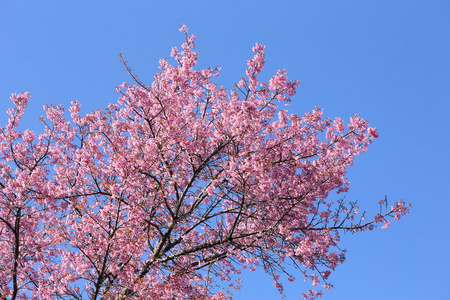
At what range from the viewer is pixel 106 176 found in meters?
10.8

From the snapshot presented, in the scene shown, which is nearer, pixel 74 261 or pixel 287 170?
pixel 74 261

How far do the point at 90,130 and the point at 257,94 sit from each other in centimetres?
512

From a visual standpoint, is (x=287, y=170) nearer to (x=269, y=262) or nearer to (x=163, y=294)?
(x=269, y=262)

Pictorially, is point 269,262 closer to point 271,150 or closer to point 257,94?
point 271,150

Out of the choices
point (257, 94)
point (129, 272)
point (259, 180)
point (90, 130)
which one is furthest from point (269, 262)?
point (90, 130)

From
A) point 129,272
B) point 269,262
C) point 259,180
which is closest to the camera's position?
point 129,272

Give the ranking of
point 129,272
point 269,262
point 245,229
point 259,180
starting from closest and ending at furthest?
point 129,272 < point 259,180 < point 269,262 < point 245,229

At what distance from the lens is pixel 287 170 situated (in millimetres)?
10766

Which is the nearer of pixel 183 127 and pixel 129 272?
pixel 129 272

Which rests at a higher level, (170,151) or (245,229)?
(170,151)

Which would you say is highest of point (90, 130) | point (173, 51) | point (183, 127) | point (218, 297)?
point (173, 51)

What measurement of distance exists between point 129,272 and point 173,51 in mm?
6391

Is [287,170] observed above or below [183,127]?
below

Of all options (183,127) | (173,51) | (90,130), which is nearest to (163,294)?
(183,127)
